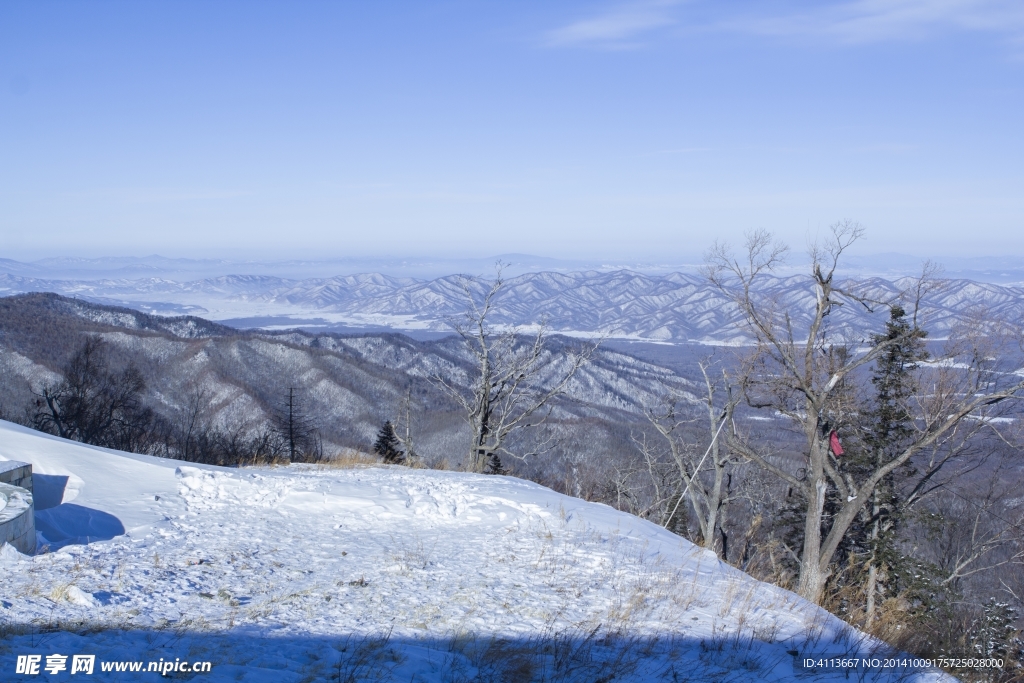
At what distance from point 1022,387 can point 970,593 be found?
22190 millimetres

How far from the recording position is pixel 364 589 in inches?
255

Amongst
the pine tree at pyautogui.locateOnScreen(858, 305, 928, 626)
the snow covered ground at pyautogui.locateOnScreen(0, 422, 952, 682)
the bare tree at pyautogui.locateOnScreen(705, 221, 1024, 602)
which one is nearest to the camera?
the snow covered ground at pyautogui.locateOnScreen(0, 422, 952, 682)

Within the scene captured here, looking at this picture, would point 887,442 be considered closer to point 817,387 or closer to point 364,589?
point 817,387

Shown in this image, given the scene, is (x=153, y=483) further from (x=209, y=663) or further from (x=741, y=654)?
(x=741, y=654)

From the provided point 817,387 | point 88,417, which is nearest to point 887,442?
point 817,387

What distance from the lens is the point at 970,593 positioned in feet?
91.8

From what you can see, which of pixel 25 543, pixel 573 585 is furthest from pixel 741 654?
pixel 25 543

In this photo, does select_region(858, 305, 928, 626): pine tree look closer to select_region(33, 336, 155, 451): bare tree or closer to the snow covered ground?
the snow covered ground

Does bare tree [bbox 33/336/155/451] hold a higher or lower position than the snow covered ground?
lower

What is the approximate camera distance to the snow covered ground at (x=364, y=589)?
4.95 m

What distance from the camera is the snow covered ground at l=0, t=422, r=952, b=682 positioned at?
195 inches

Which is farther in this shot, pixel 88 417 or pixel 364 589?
pixel 88 417

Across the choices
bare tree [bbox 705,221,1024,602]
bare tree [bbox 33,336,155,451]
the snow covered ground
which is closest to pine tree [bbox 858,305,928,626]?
bare tree [bbox 705,221,1024,602]

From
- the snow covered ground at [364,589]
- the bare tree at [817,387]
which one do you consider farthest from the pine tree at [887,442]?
the snow covered ground at [364,589]
